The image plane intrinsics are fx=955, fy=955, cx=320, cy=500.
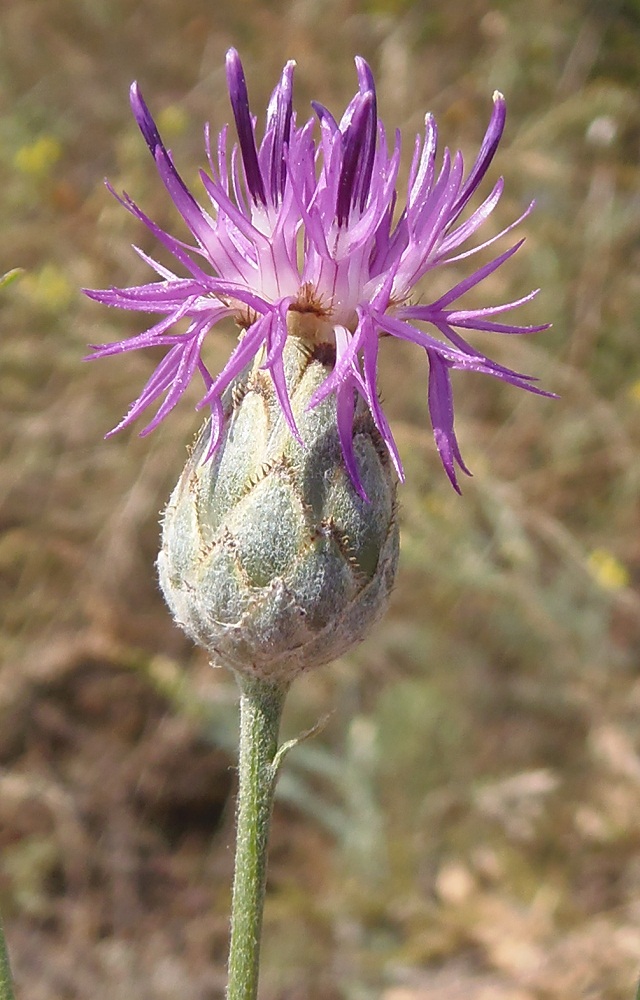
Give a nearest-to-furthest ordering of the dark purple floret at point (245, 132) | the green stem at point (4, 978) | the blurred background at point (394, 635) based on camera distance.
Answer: the green stem at point (4, 978) → the dark purple floret at point (245, 132) → the blurred background at point (394, 635)

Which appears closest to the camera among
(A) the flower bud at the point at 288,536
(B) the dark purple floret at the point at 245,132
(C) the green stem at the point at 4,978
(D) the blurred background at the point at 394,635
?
(C) the green stem at the point at 4,978

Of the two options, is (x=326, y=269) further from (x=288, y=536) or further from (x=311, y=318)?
(x=288, y=536)

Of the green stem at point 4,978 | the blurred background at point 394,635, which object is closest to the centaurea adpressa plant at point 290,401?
the green stem at point 4,978

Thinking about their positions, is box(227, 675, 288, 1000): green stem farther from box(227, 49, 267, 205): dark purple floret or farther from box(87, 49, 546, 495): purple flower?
box(227, 49, 267, 205): dark purple floret

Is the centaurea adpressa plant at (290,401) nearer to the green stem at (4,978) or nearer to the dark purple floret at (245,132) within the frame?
the dark purple floret at (245,132)

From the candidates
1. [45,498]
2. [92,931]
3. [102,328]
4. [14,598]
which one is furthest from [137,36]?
[92,931]

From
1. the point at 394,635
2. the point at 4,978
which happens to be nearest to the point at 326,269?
the point at 4,978

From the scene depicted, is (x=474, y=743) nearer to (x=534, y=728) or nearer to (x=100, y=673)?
(x=534, y=728)
